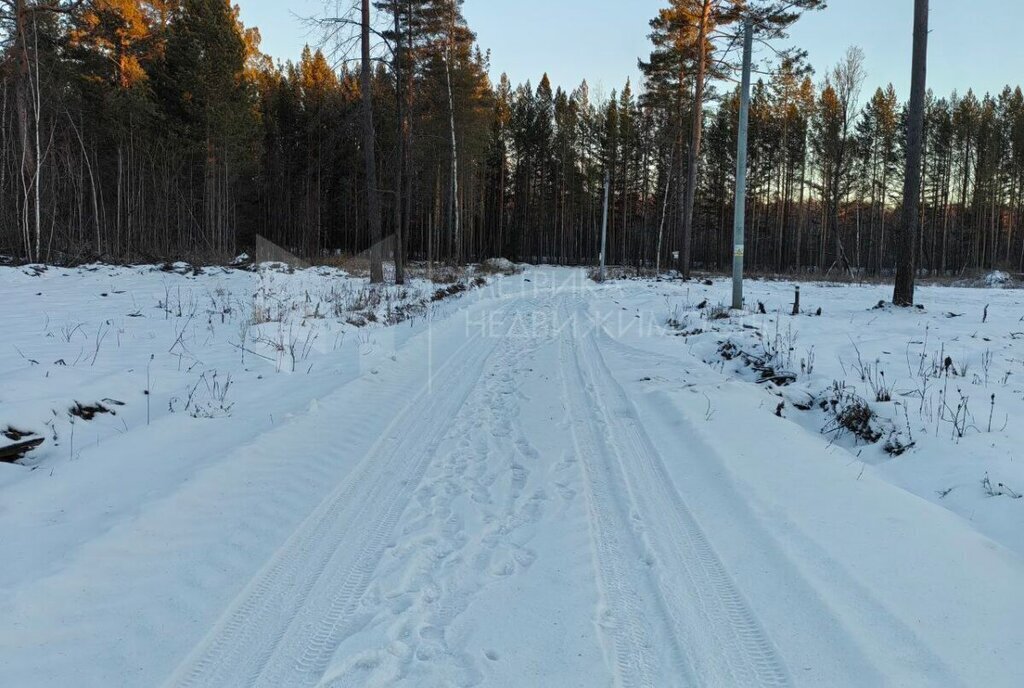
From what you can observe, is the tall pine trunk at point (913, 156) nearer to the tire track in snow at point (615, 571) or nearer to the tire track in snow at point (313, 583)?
the tire track in snow at point (615, 571)

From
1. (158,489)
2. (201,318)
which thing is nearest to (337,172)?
(201,318)

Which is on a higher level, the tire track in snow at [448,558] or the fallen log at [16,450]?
the fallen log at [16,450]

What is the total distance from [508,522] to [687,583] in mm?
1122

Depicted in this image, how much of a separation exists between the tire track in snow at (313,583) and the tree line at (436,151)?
1360 centimetres

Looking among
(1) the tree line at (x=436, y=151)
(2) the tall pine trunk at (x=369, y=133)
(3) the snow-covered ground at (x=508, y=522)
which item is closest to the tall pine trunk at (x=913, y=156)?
(1) the tree line at (x=436, y=151)

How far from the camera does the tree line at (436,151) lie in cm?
1816

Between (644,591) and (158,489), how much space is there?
3169mm

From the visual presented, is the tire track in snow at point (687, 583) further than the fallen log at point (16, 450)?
No

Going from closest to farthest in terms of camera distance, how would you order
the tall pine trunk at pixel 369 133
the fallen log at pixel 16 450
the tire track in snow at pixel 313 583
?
1. the tire track in snow at pixel 313 583
2. the fallen log at pixel 16 450
3. the tall pine trunk at pixel 369 133

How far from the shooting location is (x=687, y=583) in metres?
2.74

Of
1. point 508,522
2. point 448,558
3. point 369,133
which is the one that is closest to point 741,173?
point 369,133

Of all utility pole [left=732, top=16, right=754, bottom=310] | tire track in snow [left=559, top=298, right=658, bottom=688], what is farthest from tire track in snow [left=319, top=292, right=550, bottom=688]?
utility pole [left=732, top=16, right=754, bottom=310]

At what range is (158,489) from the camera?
3.57 m

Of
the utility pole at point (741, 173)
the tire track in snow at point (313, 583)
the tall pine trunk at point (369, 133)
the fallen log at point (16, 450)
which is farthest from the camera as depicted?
the tall pine trunk at point (369, 133)
